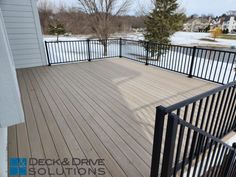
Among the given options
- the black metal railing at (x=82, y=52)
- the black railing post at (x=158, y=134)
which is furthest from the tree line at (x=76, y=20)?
the black railing post at (x=158, y=134)

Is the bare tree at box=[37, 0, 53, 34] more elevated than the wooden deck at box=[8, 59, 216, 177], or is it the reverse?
the bare tree at box=[37, 0, 53, 34]

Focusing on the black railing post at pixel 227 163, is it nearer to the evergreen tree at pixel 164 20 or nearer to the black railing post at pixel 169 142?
the black railing post at pixel 169 142

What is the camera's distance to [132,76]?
15.8 feet

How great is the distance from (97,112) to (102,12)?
35.1 feet

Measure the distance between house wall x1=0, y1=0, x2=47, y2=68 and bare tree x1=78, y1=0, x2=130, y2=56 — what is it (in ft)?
22.7

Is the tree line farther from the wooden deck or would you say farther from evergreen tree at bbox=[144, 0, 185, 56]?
the wooden deck

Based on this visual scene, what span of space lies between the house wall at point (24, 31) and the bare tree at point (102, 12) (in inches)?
272

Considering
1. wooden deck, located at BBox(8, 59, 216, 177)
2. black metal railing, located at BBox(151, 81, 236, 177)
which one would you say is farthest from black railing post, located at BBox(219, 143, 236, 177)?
wooden deck, located at BBox(8, 59, 216, 177)

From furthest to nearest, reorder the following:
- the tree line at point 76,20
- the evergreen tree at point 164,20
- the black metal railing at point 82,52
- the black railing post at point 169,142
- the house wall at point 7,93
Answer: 1. the tree line at point 76,20
2. the evergreen tree at point 164,20
3. the black metal railing at point 82,52
4. the house wall at point 7,93
5. the black railing post at point 169,142

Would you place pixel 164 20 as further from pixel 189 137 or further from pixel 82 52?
pixel 189 137

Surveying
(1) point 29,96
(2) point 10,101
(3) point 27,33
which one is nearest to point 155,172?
(2) point 10,101

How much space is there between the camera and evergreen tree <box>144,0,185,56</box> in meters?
11.9

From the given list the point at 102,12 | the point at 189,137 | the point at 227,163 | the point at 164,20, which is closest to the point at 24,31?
the point at 189,137

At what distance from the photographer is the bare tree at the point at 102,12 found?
37.3ft
